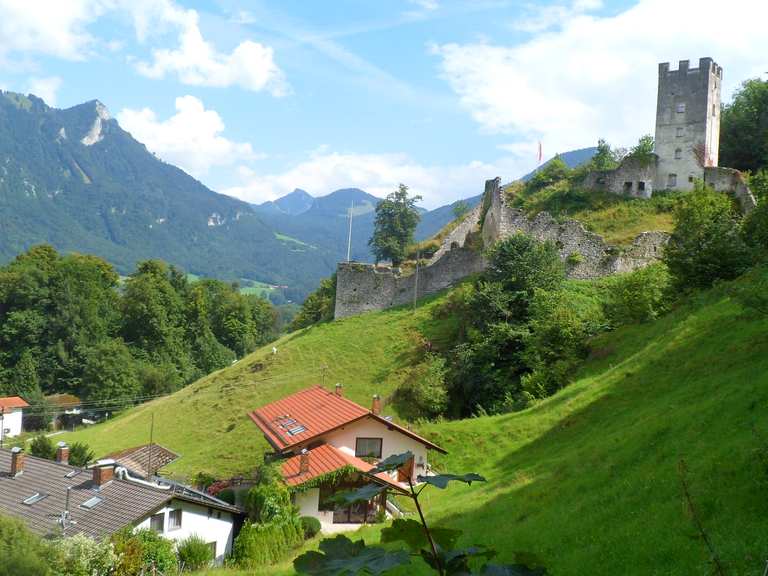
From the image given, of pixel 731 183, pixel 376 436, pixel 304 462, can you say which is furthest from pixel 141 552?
pixel 731 183

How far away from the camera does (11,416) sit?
55594 mm

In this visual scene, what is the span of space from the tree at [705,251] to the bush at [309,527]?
16.8 m

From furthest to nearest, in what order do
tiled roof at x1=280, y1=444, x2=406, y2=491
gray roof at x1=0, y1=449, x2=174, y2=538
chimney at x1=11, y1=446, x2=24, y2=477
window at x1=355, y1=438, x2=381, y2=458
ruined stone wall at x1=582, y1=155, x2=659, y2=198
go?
ruined stone wall at x1=582, y1=155, x2=659, y2=198 < chimney at x1=11, y1=446, x2=24, y2=477 < window at x1=355, y1=438, x2=381, y2=458 < tiled roof at x1=280, y1=444, x2=406, y2=491 < gray roof at x1=0, y1=449, x2=174, y2=538

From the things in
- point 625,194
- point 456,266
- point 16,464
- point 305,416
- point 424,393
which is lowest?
point 16,464

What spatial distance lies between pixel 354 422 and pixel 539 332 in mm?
9613

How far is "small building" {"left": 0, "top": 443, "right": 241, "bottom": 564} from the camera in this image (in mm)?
19641

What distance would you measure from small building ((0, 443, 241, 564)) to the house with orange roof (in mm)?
2475

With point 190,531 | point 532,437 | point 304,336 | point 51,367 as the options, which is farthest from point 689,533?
point 51,367

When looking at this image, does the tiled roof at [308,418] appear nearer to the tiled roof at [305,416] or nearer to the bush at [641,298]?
the tiled roof at [305,416]

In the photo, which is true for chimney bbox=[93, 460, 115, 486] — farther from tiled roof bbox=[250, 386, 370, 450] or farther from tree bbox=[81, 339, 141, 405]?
tree bbox=[81, 339, 141, 405]

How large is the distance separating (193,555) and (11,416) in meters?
43.3

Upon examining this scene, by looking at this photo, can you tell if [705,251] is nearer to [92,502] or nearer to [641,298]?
[641,298]

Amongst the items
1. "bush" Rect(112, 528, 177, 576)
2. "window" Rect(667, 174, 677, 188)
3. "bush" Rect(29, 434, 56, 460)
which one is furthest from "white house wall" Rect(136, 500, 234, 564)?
"window" Rect(667, 174, 677, 188)

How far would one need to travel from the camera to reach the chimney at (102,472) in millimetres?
21741
